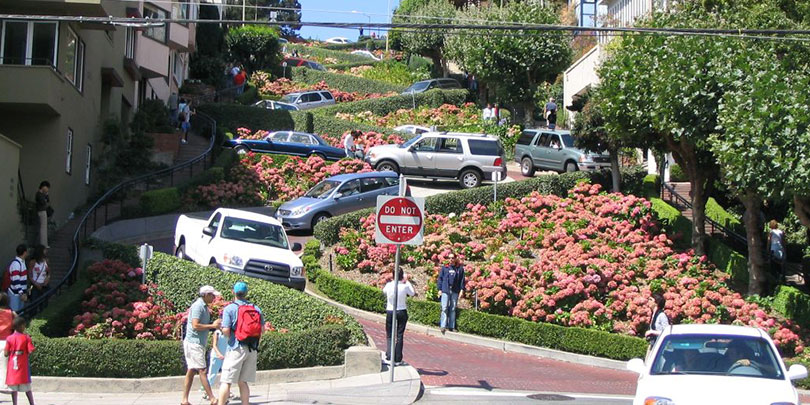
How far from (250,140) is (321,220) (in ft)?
36.9

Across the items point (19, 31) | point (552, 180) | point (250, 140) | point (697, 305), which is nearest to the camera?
point (697, 305)

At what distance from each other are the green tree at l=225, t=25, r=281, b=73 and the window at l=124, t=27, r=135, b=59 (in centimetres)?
3273

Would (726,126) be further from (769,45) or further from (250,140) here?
(250,140)

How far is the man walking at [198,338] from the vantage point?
13320mm

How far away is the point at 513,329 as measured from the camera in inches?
831

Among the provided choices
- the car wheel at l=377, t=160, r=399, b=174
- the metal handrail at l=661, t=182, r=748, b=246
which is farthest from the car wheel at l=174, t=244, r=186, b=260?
the metal handrail at l=661, t=182, r=748, b=246

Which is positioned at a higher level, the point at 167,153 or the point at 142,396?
the point at 167,153

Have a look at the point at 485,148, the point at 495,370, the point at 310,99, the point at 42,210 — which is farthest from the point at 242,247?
the point at 310,99

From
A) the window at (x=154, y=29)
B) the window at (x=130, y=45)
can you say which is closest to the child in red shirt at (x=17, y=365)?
the window at (x=130, y=45)

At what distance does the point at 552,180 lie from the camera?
32875mm

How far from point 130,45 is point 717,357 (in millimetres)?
30146

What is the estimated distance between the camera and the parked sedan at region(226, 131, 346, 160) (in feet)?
126

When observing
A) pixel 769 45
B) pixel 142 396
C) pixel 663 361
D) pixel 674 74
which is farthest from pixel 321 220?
pixel 663 361

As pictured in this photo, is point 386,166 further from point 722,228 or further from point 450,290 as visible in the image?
point 450,290
